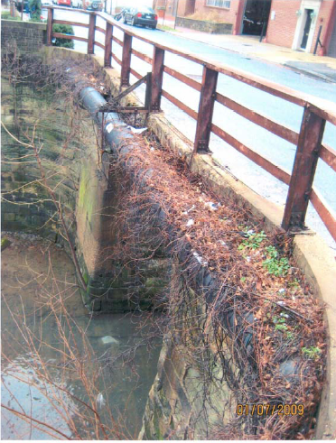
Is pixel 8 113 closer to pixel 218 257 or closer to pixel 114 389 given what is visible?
pixel 114 389

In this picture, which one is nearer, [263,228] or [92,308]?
[263,228]

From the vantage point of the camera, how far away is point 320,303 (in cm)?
328

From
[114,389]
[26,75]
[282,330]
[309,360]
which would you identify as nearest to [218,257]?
[282,330]

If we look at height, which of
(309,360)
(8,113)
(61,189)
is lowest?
(61,189)

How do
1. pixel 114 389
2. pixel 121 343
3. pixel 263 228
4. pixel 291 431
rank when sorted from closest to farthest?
pixel 291 431, pixel 263 228, pixel 114 389, pixel 121 343

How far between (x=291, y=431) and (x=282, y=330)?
636mm

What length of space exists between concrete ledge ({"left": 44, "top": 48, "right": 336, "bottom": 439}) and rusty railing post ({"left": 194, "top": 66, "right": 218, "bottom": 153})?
172 mm

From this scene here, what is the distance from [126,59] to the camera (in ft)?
28.2

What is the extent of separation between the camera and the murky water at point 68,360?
674cm

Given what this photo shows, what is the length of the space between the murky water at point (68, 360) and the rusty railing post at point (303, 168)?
9.68 feet

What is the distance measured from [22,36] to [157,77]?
659 cm

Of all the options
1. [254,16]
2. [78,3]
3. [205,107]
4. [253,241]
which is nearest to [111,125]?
[205,107]

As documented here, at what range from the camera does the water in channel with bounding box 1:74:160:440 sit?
259 inches

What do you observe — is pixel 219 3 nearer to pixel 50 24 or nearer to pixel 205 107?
pixel 50 24
